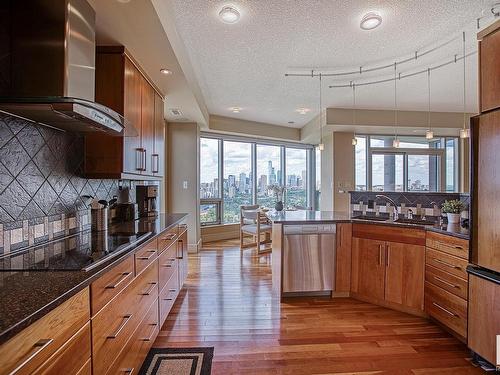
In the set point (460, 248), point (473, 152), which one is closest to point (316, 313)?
point (460, 248)

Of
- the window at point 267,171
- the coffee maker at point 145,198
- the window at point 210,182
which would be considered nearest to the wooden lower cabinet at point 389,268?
the coffee maker at point 145,198

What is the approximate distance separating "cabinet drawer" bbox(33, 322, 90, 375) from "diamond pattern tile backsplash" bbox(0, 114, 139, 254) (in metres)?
0.77

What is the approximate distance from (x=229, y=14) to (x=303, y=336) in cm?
271

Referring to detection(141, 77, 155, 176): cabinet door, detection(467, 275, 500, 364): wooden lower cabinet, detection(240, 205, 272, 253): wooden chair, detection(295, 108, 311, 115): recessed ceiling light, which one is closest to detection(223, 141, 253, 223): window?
detection(240, 205, 272, 253): wooden chair

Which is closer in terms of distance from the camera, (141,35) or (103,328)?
(103,328)

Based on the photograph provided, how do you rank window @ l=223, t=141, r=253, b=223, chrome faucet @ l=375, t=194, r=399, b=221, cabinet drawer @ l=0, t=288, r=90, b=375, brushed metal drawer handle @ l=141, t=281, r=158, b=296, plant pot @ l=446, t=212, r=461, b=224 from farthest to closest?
window @ l=223, t=141, r=253, b=223 → chrome faucet @ l=375, t=194, r=399, b=221 → plant pot @ l=446, t=212, r=461, b=224 → brushed metal drawer handle @ l=141, t=281, r=158, b=296 → cabinet drawer @ l=0, t=288, r=90, b=375

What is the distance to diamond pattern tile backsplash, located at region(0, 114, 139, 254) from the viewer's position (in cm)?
152

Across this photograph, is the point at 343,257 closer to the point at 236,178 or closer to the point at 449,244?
the point at 449,244

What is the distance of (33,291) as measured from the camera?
0.97 meters

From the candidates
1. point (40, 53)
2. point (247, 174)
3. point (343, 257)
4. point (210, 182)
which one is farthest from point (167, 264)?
point (247, 174)

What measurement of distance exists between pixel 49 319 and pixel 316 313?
2.40 meters

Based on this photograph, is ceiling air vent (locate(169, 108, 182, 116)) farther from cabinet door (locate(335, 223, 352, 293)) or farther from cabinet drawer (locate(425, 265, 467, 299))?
cabinet drawer (locate(425, 265, 467, 299))

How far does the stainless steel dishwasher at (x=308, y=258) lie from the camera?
3.04 metres

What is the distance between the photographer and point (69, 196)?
82.7 inches
